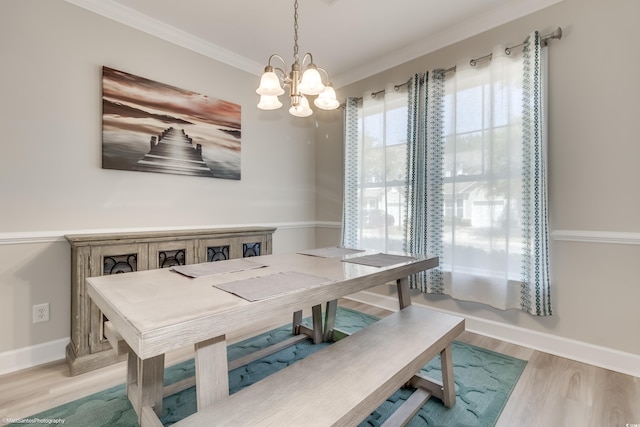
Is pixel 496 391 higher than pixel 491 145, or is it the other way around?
pixel 491 145

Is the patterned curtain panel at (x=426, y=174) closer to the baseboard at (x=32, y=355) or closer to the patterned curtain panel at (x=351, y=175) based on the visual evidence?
the patterned curtain panel at (x=351, y=175)

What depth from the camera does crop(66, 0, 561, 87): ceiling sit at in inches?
87.7

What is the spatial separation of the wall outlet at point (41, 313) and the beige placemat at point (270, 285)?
64.1 inches

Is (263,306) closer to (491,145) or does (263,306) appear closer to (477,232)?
(477,232)

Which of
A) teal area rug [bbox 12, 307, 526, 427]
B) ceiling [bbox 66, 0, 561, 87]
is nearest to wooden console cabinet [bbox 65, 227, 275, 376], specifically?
teal area rug [bbox 12, 307, 526, 427]

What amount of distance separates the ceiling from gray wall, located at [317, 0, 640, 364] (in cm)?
39

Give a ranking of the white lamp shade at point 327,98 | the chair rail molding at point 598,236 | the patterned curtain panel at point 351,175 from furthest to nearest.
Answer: the patterned curtain panel at point 351,175 < the chair rail molding at point 598,236 < the white lamp shade at point 327,98

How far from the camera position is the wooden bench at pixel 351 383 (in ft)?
3.09

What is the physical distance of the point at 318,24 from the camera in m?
2.48

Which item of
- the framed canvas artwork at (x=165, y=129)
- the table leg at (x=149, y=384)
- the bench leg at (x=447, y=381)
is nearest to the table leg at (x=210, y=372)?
the table leg at (x=149, y=384)

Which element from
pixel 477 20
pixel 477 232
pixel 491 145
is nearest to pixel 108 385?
pixel 477 232

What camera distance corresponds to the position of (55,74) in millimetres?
2027

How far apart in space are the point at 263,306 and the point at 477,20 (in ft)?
9.01

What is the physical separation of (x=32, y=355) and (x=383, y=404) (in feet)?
7.37
